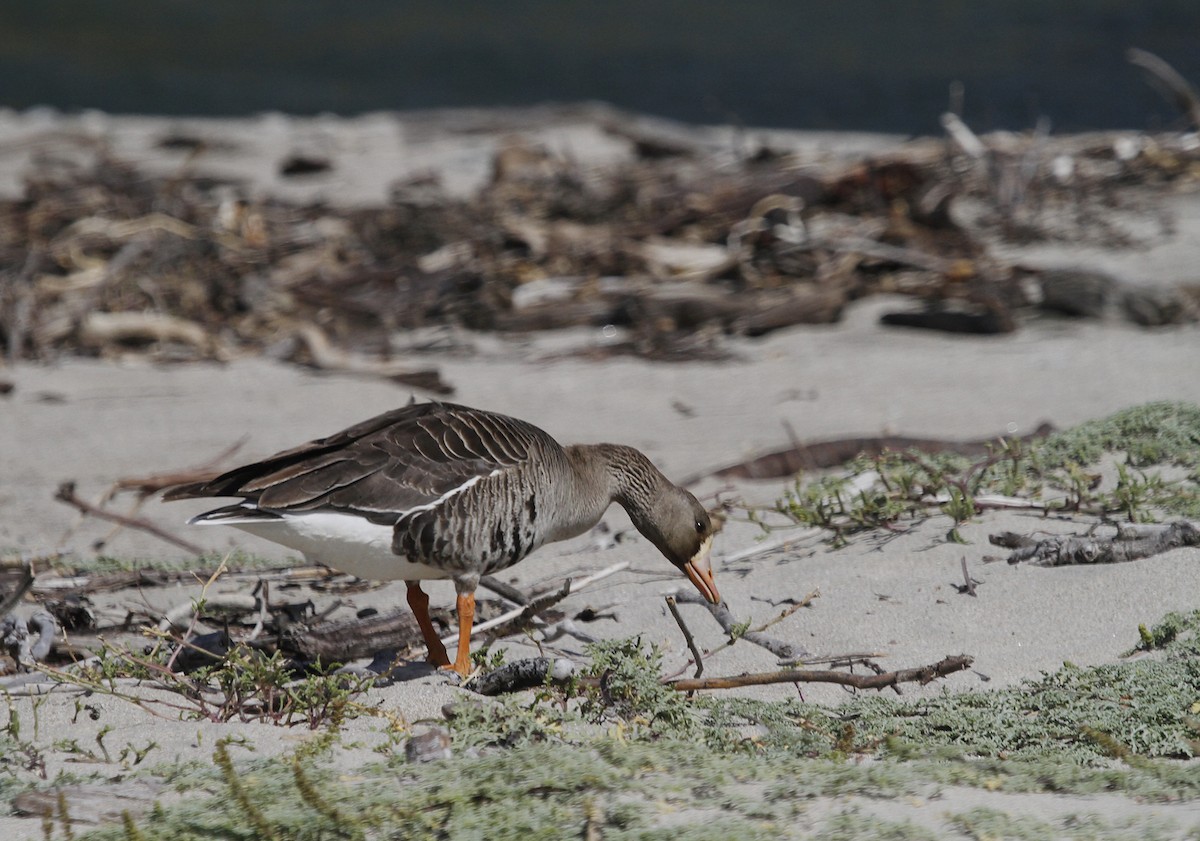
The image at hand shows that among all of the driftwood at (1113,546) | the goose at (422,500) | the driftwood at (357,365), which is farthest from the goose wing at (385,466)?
the driftwood at (357,365)

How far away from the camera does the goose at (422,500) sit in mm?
3861

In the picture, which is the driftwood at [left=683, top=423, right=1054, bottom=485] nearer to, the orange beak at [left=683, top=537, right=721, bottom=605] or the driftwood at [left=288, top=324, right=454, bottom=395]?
the orange beak at [left=683, top=537, right=721, bottom=605]

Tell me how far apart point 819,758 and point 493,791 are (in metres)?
0.81

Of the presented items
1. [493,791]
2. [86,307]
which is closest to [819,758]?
[493,791]

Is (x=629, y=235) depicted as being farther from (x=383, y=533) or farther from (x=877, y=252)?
(x=383, y=533)

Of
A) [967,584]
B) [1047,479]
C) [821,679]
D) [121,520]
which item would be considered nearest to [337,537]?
[821,679]

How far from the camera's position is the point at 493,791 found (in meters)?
2.89

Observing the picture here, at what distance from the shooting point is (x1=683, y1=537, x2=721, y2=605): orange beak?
4.36 meters

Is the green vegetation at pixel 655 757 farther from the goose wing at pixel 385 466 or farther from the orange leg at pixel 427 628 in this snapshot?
the goose wing at pixel 385 466

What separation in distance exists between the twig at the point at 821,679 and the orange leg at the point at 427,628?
0.76 metres

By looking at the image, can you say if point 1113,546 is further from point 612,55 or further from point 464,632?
point 612,55

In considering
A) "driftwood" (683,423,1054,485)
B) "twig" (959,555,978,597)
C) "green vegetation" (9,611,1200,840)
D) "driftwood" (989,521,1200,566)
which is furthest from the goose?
"driftwood" (683,423,1054,485)

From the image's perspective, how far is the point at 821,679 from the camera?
11.9ft

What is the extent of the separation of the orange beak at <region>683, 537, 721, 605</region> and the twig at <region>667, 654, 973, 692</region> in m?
0.62
